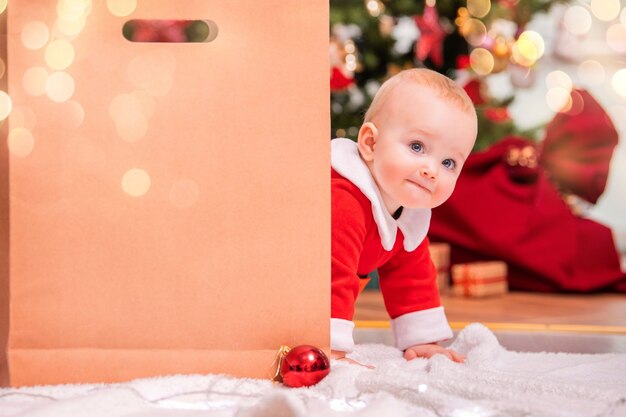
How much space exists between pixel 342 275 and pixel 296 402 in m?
0.32

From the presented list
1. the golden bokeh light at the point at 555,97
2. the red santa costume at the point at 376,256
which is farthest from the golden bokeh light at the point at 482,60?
the red santa costume at the point at 376,256

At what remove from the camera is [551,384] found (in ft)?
2.30

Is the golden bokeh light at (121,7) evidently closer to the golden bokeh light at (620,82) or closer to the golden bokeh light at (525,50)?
the golden bokeh light at (525,50)

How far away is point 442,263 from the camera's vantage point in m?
1.97

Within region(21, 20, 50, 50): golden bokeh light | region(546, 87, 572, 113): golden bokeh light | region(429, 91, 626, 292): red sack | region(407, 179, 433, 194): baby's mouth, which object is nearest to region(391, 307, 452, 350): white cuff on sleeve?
region(407, 179, 433, 194): baby's mouth

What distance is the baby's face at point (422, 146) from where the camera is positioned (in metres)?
0.89

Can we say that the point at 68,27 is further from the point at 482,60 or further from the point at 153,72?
the point at 482,60

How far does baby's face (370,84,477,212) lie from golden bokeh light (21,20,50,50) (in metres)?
0.41

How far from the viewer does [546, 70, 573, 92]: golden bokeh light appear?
310 cm

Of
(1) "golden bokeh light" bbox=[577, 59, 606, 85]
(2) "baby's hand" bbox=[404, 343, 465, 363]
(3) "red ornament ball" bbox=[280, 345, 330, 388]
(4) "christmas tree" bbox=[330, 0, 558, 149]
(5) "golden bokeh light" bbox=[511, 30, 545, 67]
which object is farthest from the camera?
(1) "golden bokeh light" bbox=[577, 59, 606, 85]

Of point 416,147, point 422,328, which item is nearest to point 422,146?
point 416,147

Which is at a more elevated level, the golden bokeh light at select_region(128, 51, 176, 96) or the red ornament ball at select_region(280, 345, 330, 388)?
the golden bokeh light at select_region(128, 51, 176, 96)

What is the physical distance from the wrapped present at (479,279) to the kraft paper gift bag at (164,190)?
3.75 feet

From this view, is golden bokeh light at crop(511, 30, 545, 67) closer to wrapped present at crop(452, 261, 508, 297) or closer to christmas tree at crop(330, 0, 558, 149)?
christmas tree at crop(330, 0, 558, 149)
